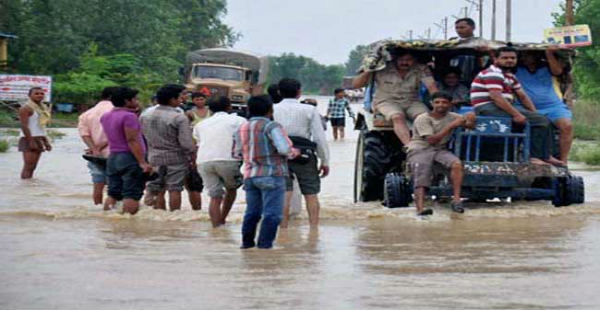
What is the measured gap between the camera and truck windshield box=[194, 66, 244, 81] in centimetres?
4466

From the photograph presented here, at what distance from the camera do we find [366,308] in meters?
8.18

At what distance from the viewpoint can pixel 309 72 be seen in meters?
192

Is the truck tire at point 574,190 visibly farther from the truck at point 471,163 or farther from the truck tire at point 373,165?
the truck tire at point 373,165

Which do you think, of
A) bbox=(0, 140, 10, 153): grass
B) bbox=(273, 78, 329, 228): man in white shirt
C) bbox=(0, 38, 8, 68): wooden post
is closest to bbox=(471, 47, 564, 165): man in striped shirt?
bbox=(273, 78, 329, 228): man in white shirt

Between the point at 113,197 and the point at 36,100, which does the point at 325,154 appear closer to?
the point at 113,197

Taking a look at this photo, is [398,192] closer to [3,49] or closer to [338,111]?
[338,111]

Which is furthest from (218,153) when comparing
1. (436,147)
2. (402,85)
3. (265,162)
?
(402,85)

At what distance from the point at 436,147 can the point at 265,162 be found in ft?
11.4

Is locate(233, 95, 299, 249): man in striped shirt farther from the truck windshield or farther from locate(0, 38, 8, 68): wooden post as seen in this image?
locate(0, 38, 8, 68): wooden post

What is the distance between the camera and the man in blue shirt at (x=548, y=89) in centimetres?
1491

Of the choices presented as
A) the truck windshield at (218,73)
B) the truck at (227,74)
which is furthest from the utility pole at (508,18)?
the truck windshield at (218,73)

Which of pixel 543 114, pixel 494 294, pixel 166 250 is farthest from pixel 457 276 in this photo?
pixel 543 114

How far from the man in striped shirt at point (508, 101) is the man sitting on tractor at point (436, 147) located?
1.79 feet

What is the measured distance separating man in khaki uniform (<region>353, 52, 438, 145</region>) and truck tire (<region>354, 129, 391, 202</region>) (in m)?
0.39
